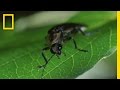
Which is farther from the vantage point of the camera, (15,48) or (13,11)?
(13,11)

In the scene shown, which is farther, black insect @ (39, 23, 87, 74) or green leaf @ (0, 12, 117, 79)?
black insect @ (39, 23, 87, 74)

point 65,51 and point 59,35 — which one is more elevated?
point 59,35

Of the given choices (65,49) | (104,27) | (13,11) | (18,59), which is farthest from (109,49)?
(13,11)

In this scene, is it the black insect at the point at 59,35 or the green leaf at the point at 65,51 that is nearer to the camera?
the green leaf at the point at 65,51

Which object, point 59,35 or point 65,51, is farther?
point 59,35
